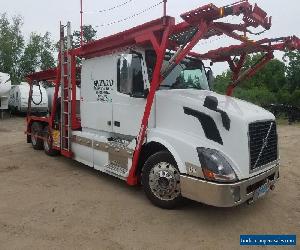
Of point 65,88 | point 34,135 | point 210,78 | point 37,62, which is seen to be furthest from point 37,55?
point 210,78

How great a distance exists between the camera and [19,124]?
19188mm

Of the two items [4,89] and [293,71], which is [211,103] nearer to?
[4,89]

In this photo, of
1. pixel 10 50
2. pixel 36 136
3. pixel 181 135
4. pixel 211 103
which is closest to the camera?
pixel 211 103

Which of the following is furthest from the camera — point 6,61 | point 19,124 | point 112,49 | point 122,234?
point 6,61

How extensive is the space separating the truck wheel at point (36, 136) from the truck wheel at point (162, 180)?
5.47 metres

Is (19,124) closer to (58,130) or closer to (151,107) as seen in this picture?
(58,130)

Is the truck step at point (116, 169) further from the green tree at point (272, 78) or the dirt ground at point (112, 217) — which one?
the green tree at point (272, 78)

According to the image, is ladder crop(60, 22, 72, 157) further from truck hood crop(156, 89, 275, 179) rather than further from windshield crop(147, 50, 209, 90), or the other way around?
truck hood crop(156, 89, 275, 179)

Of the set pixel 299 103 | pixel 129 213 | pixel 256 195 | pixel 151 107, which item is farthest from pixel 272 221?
pixel 299 103

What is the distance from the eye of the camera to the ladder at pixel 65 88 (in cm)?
813

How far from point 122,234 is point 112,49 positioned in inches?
144

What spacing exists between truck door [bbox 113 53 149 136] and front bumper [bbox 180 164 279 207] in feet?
5.37

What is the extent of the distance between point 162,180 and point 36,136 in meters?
6.05

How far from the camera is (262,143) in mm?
A: 5395
